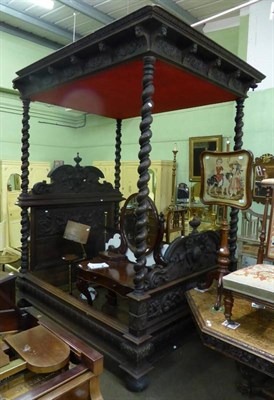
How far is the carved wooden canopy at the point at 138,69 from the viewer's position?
6.89 feet

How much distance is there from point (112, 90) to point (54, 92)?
2.25ft

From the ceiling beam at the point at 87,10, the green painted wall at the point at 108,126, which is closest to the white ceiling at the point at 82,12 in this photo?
the ceiling beam at the point at 87,10

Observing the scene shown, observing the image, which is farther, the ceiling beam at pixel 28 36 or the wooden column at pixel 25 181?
the ceiling beam at pixel 28 36

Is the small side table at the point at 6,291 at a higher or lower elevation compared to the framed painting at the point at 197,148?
lower

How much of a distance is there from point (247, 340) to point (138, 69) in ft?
7.29

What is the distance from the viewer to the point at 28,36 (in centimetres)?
664

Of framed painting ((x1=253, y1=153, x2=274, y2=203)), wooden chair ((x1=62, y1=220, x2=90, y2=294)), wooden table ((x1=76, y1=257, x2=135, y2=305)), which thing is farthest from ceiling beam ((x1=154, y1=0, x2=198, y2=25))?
wooden table ((x1=76, y1=257, x2=135, y2=305))

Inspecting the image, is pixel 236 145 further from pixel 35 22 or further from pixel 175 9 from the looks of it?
pixel 35 22

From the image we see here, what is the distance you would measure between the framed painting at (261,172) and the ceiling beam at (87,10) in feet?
11.9

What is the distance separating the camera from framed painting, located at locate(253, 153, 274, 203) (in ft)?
14.8

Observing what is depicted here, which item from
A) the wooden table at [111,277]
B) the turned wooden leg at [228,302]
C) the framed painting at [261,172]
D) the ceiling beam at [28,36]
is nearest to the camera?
the turned wooden leg at [228,302]

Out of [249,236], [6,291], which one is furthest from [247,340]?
[249,236]

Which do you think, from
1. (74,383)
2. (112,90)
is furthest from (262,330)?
(112,90)

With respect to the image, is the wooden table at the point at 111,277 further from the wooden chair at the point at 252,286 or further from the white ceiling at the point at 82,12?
the white ceiling at the point at 82,12
